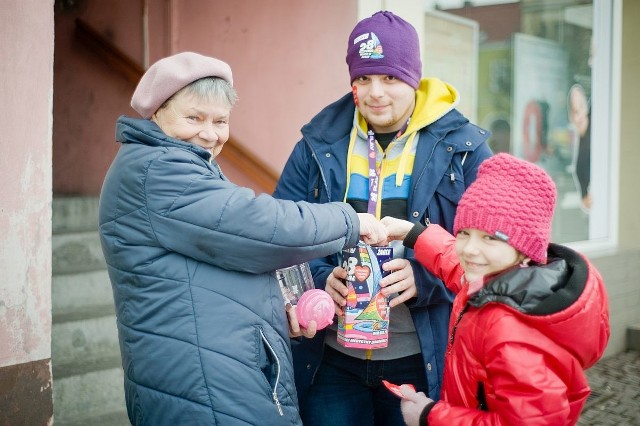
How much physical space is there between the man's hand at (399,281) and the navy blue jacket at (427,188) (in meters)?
0.03

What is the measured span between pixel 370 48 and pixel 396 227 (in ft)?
2.11

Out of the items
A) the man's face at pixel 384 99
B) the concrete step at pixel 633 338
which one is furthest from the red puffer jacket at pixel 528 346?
the concrete step at pixel 633 338

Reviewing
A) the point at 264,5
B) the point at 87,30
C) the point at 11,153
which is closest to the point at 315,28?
the point at 264,5

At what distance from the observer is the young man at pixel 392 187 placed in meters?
2.41

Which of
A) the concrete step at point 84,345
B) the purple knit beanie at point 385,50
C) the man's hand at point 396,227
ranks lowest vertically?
the concrete step at point 84,345

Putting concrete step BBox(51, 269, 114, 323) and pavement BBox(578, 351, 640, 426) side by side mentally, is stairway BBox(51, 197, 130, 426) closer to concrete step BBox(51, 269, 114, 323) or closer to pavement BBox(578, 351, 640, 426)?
concrete step BBox(51, 269, 114, 323)

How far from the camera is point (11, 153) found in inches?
109

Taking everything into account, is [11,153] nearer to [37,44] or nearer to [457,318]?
[37,44]

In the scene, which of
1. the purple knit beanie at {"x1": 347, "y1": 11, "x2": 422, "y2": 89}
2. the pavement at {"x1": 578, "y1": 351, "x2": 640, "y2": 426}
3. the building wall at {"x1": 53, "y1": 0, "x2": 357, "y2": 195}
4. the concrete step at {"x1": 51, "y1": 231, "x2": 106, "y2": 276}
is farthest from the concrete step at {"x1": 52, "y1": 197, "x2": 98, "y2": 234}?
the pavement at {"x1": 578, "y1": 351, "x2": 640, "y2": 426}

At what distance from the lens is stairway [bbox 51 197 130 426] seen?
4004 mm

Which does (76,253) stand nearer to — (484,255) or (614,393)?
(484,255)

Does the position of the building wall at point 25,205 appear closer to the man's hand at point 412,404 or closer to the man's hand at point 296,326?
the man's hand at point 296,326

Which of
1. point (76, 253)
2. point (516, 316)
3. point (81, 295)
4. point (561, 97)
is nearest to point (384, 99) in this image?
point (516, 316)

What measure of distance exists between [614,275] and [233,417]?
555 cm
